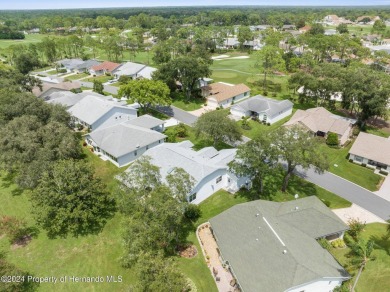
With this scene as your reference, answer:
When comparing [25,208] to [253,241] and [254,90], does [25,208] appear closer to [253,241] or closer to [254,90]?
[253,241]

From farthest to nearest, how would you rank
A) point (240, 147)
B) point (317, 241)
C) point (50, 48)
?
point (50, 48) < point (240, 147) < point (317, 241)

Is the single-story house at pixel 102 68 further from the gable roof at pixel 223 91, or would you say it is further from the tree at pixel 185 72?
the gable roof at pixel 223 91

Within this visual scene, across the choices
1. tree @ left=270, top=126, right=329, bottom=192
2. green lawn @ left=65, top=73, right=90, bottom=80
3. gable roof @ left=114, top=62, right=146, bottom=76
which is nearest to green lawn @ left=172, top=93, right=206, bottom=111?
gable roof @ left=114, top=62, right=146, bottom=76

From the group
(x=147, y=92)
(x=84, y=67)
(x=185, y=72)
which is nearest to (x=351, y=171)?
(x=147, y=92)

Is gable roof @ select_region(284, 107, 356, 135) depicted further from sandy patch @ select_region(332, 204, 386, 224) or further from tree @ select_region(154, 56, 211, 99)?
tree @ select_region(154, 56, 211, 99)

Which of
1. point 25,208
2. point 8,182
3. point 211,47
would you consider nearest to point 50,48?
point 211,47

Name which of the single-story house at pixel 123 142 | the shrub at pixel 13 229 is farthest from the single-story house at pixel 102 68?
the shrub at pixel 13 229

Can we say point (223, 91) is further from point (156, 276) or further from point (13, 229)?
point (156, 276)
